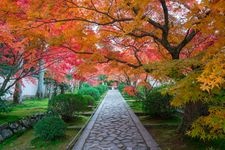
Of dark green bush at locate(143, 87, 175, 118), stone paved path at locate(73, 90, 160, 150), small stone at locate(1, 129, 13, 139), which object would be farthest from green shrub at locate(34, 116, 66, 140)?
dark green bush at locate(143, 87, 175, 118)

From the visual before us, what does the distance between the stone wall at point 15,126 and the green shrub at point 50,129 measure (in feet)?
5.22

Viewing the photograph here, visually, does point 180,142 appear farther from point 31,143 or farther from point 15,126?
point 15,126

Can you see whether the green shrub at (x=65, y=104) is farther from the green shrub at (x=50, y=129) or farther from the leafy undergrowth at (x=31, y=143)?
the green shrub at (x=50, y=129)

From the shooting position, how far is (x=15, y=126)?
12.4 m

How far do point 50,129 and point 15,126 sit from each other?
2.79m

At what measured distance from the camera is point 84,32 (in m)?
11.7

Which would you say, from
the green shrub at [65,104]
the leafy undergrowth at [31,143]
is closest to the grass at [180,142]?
the leafy undergrowth at [31,143]

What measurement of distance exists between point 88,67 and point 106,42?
1.49 m

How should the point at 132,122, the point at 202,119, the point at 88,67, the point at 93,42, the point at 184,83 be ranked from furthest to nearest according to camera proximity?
the point at 132,122
the point at 88,67
the point at 93,42
the point at 202,119
the point at 184,83

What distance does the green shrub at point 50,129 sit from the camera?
34.1ft

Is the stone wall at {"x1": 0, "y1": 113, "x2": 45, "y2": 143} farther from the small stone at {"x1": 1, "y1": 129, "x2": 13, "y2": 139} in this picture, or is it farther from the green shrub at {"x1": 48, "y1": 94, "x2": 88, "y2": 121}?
the green shrub at {"x1": 48, "y1": 94, "x2": 88, "y2": 121}

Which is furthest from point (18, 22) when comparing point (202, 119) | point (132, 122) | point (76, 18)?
point (132, 122)

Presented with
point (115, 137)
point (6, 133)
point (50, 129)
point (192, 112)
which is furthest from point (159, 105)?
point (6, 133)

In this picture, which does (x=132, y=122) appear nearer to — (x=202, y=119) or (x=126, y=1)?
(x=126, y=1)
